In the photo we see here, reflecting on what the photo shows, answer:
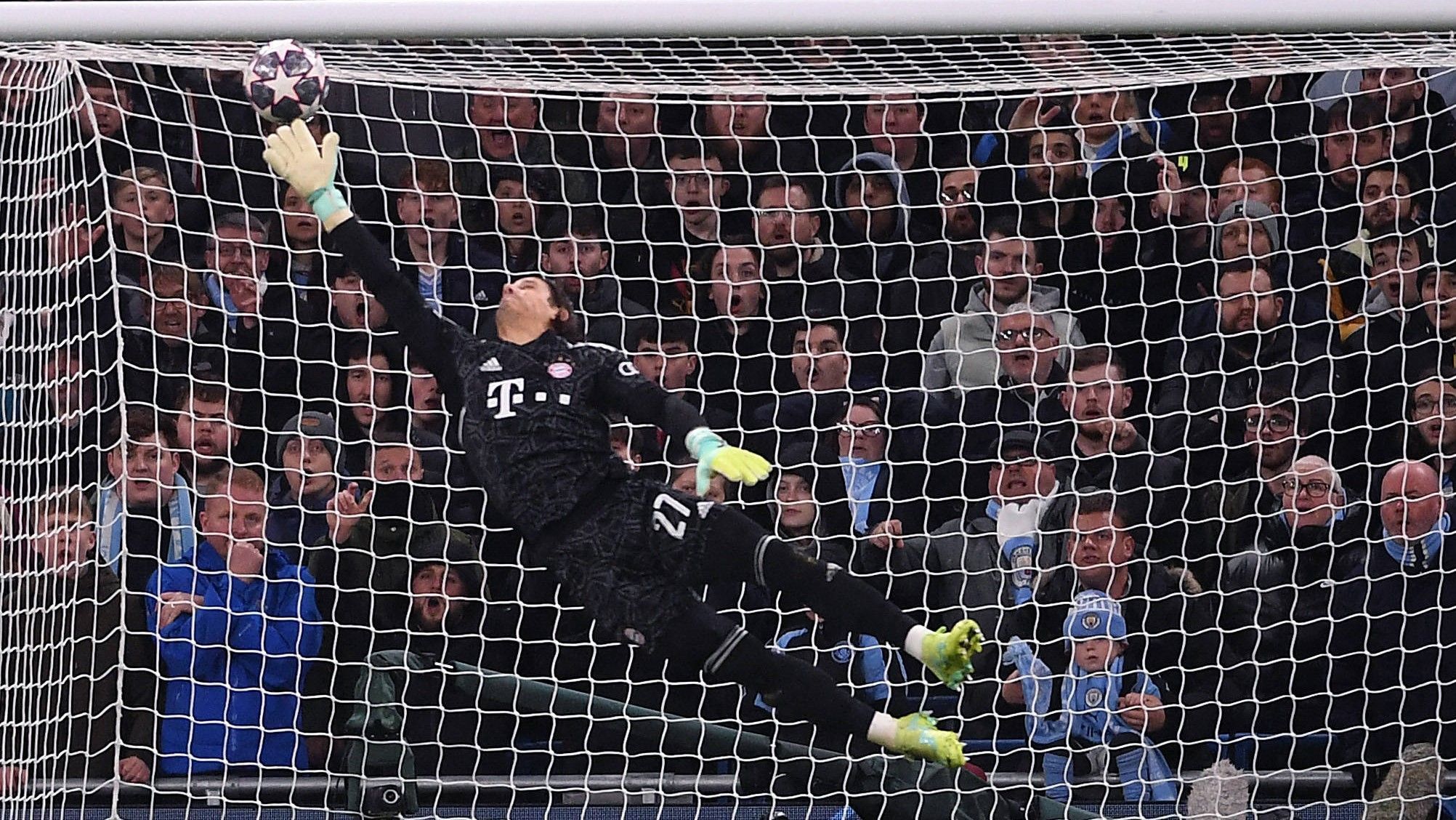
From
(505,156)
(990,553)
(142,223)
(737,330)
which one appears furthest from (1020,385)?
(142,223)

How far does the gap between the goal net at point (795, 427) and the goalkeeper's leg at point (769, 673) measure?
0.26 metres

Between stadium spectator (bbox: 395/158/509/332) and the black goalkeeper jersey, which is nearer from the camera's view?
the black goalkeeper jersey

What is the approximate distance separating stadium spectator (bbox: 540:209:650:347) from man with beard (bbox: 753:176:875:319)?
344 millimetres

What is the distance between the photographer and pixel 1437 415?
166 inches

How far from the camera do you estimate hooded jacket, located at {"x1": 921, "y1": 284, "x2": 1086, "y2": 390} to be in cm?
442

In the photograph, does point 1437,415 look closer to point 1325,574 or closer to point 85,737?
point 1325,574

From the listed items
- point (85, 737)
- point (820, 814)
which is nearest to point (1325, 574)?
point (820, 814)

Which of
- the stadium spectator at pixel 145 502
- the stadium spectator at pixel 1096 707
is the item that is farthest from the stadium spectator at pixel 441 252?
the stadium spectator at pixel 1096 707

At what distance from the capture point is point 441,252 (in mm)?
4492

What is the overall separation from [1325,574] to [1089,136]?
1.23m

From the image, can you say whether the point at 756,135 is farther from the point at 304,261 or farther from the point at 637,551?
the point at 637,551

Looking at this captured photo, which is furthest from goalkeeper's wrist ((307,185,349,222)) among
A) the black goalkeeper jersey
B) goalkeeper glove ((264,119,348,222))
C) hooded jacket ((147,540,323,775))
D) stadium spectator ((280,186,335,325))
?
hooded jacket ((147,540,323,775))

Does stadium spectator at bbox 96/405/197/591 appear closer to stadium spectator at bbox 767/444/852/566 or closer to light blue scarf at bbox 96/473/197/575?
light blue scarf at bbox 96/473/197/575

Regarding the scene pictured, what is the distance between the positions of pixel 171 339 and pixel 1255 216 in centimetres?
268
